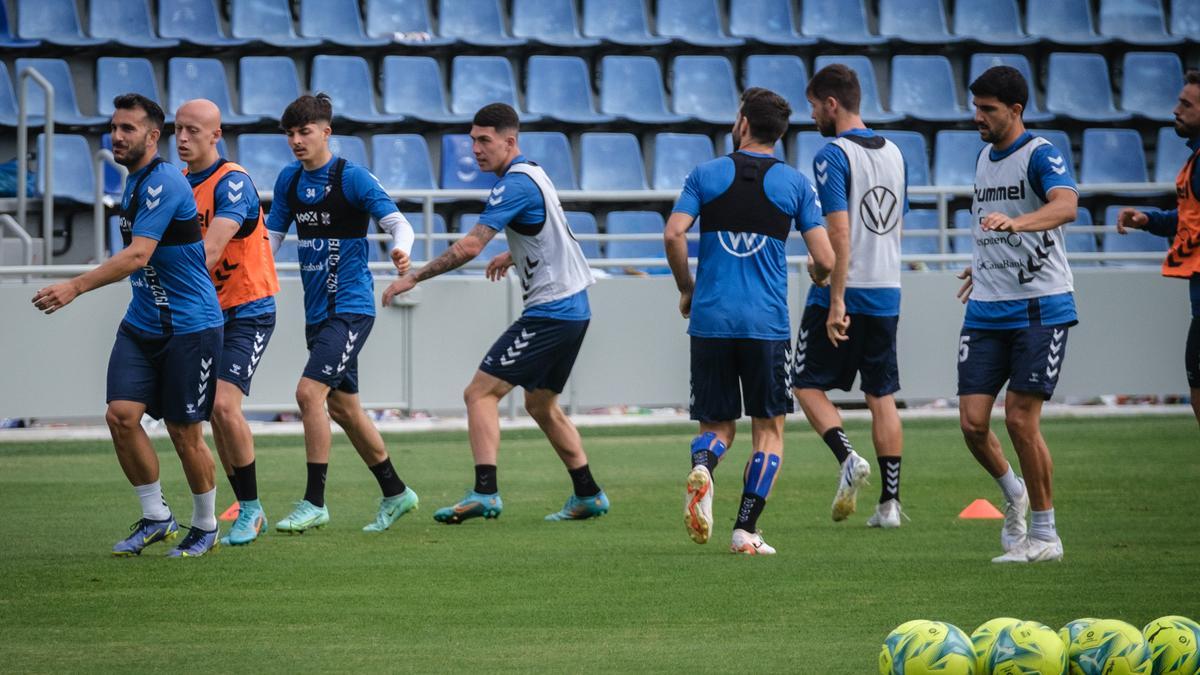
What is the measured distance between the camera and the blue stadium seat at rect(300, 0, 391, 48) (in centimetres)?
1867

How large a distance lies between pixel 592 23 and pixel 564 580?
13.3m

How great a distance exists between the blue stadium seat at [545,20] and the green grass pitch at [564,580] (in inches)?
348

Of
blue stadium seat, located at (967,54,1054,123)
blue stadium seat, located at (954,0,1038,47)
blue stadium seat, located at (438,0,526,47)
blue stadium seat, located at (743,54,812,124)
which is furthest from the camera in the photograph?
blue stadium seat, located at (954,0,1038,47)

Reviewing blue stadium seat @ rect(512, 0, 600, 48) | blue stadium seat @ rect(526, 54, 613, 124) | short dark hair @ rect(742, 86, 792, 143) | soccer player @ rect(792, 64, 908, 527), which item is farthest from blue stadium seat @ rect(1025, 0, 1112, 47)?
short dark hair @ rect(742, 86, 792, 143)

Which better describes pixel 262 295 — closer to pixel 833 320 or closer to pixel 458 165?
pixel 833 320

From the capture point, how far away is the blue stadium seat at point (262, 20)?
1859cm

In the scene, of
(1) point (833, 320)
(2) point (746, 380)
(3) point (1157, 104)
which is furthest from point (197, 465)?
(3) point (1157, 104)

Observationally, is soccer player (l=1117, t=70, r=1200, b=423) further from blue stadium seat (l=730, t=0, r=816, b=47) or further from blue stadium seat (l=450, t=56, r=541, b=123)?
blue stadium seat (l=730, t=0, r=816, b=47)

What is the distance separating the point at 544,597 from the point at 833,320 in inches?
94.1

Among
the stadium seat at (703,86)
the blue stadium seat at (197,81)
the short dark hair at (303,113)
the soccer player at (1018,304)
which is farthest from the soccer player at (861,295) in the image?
the blue stadium seat at (197,81)

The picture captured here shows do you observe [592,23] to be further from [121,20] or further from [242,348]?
[242,348]

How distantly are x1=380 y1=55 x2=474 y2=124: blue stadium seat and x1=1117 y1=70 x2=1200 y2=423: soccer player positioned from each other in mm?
10680

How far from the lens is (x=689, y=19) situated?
19672 millimetres

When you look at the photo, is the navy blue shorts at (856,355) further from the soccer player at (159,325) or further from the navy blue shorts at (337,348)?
the soccer player at (159,325)
